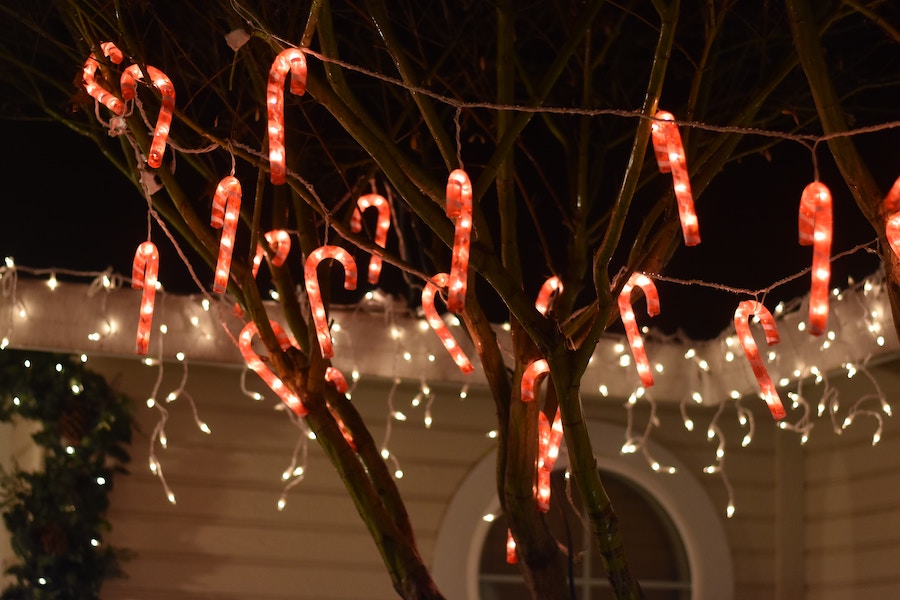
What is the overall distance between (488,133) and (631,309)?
1196 millimetres

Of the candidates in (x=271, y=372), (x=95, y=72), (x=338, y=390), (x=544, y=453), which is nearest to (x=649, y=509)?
(x=544, y=453)

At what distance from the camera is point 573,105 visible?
6863 millimetres

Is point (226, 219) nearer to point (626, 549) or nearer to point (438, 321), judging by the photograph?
point (438, 321)

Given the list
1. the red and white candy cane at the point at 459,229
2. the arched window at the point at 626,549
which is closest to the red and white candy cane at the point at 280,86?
the red and white candy cane at the point at 459,229

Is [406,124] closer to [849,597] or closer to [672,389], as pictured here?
[672,389]

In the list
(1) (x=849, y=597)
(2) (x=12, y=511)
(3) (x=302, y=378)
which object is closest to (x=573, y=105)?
(3) (x=302, y=378)

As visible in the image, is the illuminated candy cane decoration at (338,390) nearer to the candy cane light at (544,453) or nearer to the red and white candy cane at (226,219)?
the candy cane light at (544,453)

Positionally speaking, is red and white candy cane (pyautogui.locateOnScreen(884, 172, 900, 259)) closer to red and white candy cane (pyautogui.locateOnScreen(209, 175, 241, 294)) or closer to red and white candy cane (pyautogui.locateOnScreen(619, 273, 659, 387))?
red and white candy cane (pyautogui.locateOnScreen(619, 273, 659, 387))

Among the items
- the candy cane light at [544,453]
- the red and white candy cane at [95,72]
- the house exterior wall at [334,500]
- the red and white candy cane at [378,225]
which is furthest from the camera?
the house exterior wall at [334,500]

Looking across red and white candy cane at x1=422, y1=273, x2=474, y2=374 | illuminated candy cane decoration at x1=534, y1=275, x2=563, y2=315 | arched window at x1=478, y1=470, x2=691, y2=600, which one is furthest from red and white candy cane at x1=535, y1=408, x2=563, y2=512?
arched window at x1=478, y1=470, x2=691, y2=600

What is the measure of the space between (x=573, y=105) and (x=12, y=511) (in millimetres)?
4068

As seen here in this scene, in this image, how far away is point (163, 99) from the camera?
4586mm

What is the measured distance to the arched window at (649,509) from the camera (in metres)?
7.39

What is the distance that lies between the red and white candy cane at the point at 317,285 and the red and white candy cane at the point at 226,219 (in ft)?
1.20
